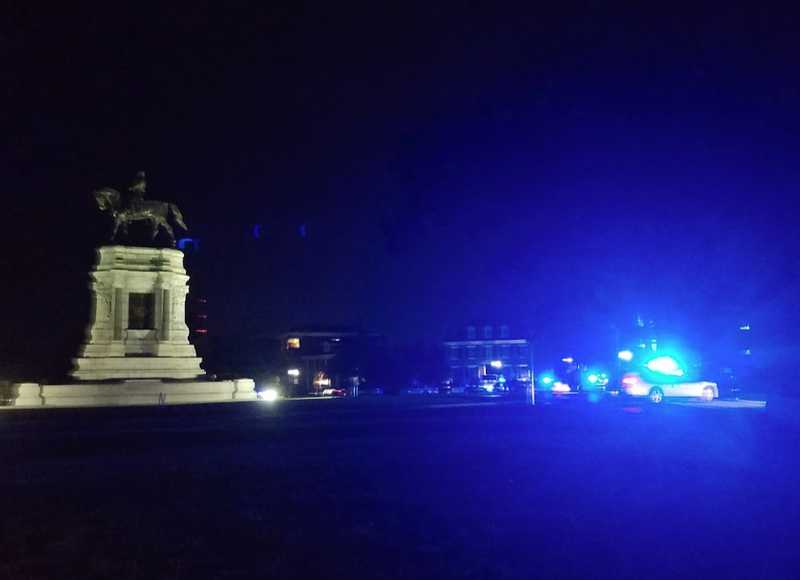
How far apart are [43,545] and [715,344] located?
1605 inches

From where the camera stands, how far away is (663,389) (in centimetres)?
2991

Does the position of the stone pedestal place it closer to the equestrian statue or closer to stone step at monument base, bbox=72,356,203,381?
stone step at monument base, bbox=72,356,203,381

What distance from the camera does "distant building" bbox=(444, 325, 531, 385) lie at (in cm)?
10319

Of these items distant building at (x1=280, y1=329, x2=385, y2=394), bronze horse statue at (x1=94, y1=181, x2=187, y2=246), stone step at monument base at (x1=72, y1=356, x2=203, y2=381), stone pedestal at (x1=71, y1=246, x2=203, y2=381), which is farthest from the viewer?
distant building at (x1=280, y1=329, x2=385, y2=394)

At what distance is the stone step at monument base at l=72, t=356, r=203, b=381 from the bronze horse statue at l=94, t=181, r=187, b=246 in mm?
5946

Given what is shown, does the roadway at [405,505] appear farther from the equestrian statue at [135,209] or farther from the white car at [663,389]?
the equestrian statue at [135,209]

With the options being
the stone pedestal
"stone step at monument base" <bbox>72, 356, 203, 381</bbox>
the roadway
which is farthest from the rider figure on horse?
the roadway

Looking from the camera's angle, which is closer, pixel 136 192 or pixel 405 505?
pixel 405 505

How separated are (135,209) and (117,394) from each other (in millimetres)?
9405

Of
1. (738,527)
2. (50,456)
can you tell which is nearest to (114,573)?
(738,527)

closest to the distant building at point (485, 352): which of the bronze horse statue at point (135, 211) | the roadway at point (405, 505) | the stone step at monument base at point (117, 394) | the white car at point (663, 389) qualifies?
the bronze horse statue at point (135, 211)

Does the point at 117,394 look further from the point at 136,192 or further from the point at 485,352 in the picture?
→ the point at 485,352

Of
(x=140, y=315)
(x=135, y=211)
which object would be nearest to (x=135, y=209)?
(x=135, y=211)

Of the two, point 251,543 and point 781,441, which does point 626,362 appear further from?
point 251,543
